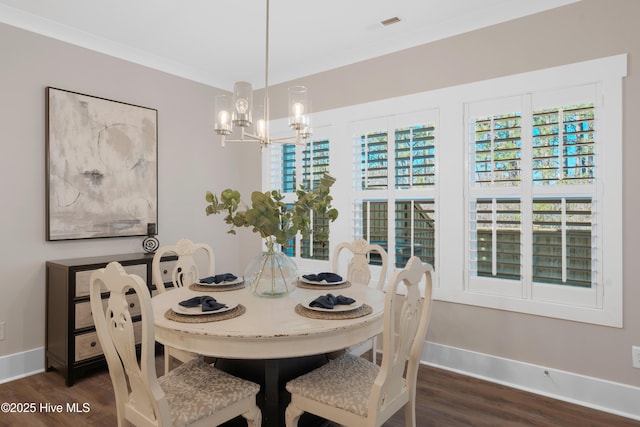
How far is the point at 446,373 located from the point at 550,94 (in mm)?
2192

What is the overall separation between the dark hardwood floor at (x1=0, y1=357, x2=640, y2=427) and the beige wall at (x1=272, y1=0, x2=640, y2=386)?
0.27 meters

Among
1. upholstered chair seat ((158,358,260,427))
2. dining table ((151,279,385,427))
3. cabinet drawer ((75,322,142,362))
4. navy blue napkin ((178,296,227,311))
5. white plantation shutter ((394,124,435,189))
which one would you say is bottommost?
cabinet drawer ((75,322,142,362))

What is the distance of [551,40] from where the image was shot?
265cm

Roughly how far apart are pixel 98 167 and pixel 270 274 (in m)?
2.15

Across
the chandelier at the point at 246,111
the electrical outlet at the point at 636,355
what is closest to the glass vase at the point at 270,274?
the chandelier at the point at 246,111

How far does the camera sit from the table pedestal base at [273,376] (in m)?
1.86

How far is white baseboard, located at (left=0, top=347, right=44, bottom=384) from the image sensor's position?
285cm

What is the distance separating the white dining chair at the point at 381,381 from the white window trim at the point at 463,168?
4.26 feet

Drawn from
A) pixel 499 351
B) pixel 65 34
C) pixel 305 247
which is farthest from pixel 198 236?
pixel 499 351

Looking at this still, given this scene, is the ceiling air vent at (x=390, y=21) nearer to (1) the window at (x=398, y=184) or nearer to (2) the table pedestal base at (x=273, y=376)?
(1) the window at (x=398, y=184)

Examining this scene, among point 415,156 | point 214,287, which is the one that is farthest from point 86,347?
point 415,156

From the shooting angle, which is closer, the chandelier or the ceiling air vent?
the chandelier

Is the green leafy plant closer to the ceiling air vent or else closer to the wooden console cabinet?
the wooden console cabinet

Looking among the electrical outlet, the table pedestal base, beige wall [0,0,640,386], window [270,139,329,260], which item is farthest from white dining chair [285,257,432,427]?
window [270,139,329,260]
